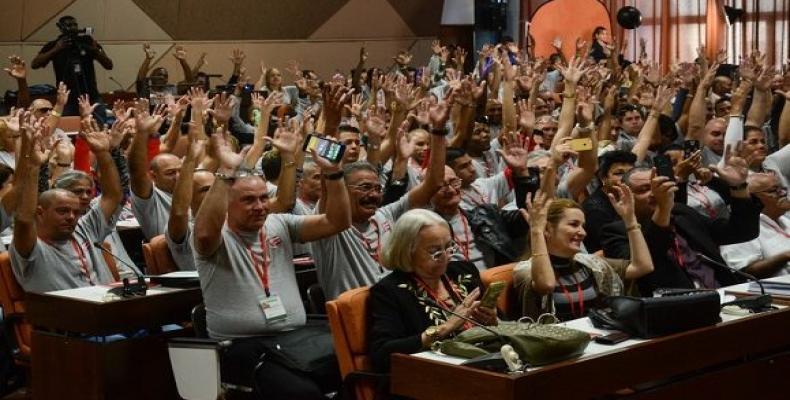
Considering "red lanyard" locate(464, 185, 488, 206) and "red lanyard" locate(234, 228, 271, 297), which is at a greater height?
"red lanyard" locate(464, 185, 488, 206)

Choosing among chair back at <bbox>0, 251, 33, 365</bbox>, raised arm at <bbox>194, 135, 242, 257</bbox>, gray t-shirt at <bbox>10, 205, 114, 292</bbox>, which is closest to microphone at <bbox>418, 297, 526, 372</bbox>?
raised arm at <bbox>194, 135, 242, 257</bbox>

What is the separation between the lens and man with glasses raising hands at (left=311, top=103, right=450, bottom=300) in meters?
4.98

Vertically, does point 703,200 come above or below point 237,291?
above

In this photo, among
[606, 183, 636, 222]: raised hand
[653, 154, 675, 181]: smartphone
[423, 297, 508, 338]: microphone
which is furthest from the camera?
[653, 154, 675, 181]: smartphone

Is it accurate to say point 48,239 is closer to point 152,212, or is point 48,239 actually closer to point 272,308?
point 152,212

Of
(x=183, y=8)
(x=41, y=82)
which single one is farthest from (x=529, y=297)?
(x=183, y=8)

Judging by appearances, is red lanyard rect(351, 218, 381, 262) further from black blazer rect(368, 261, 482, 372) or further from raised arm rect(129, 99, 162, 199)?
raised arm rect(129, 99, 162, 199)

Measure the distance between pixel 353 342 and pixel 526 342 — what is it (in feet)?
2.48

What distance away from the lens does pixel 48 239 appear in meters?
5.37

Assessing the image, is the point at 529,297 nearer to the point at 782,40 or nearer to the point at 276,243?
the point at 276,243

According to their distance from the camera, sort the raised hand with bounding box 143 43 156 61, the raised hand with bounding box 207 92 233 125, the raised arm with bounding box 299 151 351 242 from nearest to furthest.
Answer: the raised arm with bounding box 299 151 351 242
the raised hand with bounding box 207 92 233 125
the raised hand with bounding box 143 43 156 61

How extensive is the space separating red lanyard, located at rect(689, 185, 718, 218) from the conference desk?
6.14 feet

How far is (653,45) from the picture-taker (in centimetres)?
1780

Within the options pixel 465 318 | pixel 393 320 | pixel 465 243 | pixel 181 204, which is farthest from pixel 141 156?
pixel 465 318
